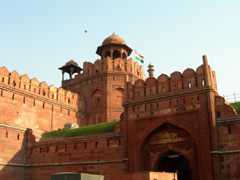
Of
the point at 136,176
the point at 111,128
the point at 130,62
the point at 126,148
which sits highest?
the point at 130,62

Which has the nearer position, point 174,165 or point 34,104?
point 174,165

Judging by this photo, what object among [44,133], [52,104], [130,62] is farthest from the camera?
[130,62]

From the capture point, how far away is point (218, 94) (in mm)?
16547

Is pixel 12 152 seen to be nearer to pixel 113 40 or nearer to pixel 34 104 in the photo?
pixel 34 104

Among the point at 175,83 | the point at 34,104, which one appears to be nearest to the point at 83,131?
the point at 34,104

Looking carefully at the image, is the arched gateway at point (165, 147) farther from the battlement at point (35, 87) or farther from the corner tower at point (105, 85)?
the battlement at point (35, 87)

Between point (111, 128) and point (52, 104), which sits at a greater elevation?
point (52, 104)

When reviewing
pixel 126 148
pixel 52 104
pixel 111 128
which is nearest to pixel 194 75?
pixel 126 148

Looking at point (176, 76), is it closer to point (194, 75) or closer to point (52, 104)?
point (194, 75)

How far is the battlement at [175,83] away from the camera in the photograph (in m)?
15.8

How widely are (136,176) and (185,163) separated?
782 cm

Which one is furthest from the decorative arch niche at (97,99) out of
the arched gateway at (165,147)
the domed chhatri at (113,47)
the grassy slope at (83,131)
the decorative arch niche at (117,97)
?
the arched gateway at (165,147)

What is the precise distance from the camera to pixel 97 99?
2739 centimetres

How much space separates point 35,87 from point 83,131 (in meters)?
5.84
